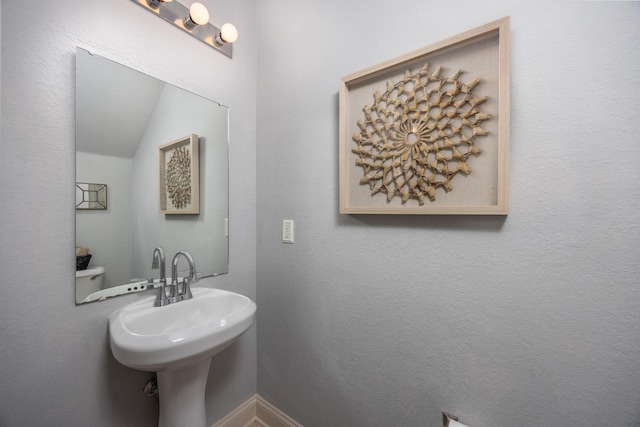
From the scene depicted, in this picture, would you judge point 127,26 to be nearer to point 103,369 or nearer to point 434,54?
point 434,54

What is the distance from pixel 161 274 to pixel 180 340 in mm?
388

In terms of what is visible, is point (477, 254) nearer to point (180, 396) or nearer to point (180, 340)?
point (180, 340)

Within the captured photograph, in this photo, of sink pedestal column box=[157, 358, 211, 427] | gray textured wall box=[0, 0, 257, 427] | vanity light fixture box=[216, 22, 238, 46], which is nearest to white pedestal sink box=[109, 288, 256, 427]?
sink pedestal column box=[157, 358, 211, 427]

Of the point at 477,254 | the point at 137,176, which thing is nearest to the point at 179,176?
the point at 137,176

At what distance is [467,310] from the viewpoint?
0.81 meters

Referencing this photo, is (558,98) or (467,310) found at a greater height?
(558,98)

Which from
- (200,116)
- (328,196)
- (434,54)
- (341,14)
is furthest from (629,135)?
(200,116)

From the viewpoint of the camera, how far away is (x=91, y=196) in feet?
2.85

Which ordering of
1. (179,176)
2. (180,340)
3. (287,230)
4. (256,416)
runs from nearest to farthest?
(180,340) < (179,176) < (287,230) < (256,416)

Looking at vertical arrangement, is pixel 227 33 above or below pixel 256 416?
above

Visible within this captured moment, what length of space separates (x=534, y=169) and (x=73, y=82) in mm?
1472

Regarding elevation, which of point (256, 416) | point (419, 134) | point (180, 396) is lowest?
A: point (256, 416)

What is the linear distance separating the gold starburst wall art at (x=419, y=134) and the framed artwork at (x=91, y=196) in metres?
0.96

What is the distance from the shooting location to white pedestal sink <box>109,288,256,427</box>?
707 mm
